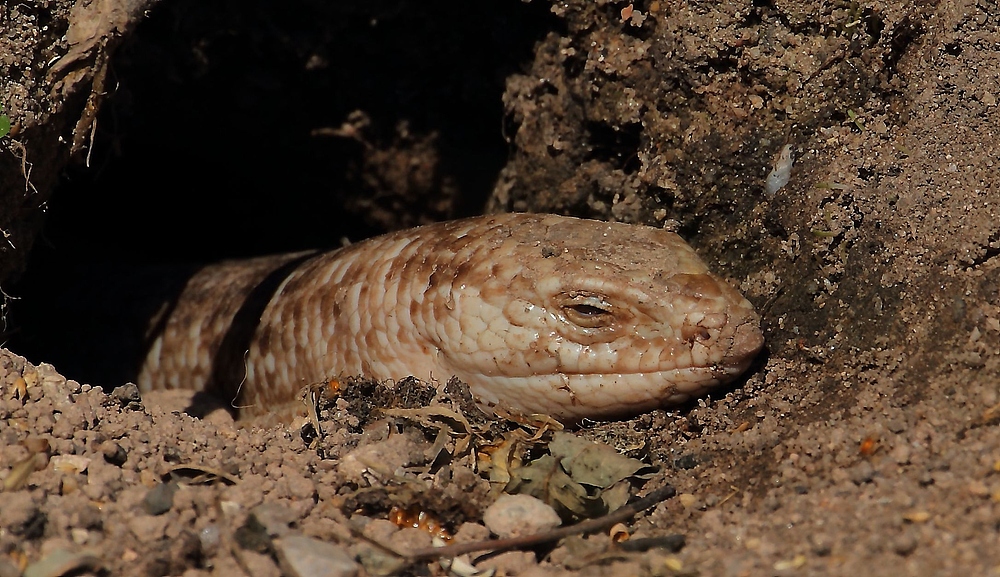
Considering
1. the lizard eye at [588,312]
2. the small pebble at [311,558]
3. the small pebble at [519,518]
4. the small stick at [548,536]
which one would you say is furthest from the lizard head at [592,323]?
the small pebble at [311,558]

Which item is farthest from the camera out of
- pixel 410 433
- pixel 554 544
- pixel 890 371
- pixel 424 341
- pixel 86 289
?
pixel 86 289

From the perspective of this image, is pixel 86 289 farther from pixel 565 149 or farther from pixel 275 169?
pixel 565 149

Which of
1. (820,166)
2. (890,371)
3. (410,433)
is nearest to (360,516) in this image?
(410,433)

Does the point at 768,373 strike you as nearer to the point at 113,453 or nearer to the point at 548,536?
the point at 548,536

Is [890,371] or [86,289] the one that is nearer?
[890,371]

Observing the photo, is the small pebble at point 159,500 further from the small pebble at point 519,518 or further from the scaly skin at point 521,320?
the scaly skin at point 521,320

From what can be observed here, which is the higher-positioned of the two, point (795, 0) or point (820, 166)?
point (795, 0)
